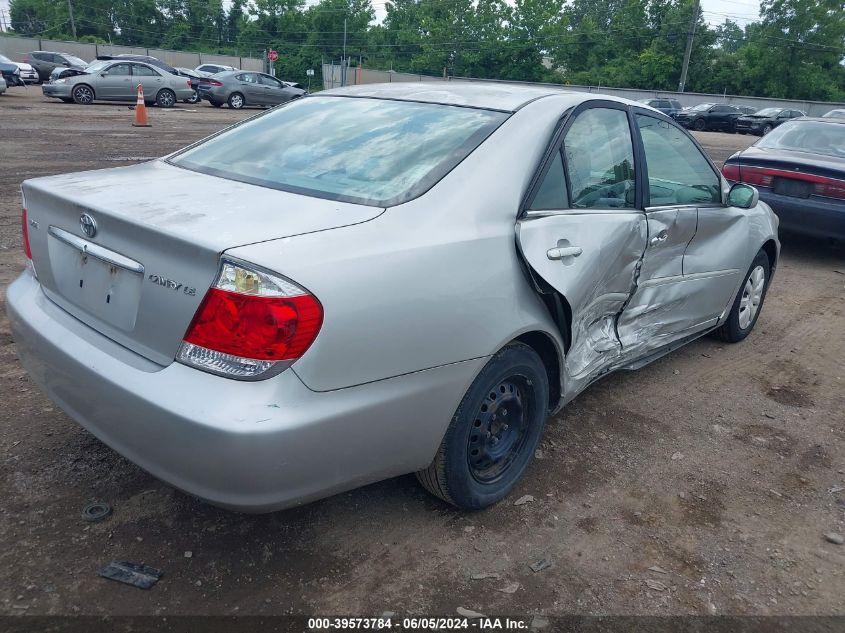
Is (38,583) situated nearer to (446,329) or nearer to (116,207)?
(116,207)

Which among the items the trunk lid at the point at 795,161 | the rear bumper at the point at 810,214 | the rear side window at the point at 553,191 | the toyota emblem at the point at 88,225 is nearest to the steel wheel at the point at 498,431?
the rear side window at the point at 553,191

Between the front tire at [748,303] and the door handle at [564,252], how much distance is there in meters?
2.34

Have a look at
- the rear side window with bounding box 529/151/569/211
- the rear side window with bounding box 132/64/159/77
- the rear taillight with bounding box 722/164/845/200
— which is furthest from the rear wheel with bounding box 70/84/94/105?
the rear side window with bounding box 529/151/569/211

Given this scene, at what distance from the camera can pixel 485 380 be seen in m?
2.71

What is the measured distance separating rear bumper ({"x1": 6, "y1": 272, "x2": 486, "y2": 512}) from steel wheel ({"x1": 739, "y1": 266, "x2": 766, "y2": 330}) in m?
3.19

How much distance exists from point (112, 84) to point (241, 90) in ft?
17.4

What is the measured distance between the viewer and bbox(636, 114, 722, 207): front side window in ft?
12.5

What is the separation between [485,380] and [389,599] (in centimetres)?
84

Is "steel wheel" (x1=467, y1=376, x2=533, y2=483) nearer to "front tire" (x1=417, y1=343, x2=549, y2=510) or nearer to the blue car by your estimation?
"front tire" (x1=417, y1=343, x2=549, y2=510)

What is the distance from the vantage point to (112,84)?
851 inches

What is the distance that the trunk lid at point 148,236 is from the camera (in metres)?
2.21

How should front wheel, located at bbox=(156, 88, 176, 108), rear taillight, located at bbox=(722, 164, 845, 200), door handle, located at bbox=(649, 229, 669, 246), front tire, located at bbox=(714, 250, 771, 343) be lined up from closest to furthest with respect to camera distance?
door handle, located at bbox=(649, 229, 669, 246), front tire, located at bbox=(714, 250, 771, 343), rear taillight, located at bbox=(722, 164, 845, 200), front wheel, located at bbox=(156, 88, 176, 108)

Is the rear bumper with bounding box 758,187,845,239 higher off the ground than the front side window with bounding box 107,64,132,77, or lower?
lower

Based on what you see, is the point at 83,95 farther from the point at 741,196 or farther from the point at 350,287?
the point at 350,287
